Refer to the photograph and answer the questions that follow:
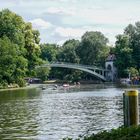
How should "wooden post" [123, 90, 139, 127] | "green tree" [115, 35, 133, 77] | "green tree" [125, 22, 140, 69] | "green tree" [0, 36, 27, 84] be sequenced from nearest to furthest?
"wooden post" [123, 90, 139, 127] < "green tree" [0, 36, 27, 84] < "green tree" [115, 35, 133, 77] < "green tree" [125, 22, 140, 69]

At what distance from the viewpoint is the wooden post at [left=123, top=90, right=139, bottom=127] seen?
50.5 feet

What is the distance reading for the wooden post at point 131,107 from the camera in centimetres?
1540

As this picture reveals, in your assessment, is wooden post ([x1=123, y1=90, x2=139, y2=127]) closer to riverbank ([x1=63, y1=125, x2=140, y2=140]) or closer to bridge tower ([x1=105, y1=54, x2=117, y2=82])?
riverbank ([x1=63, y1=125, x2=140, y2=140])

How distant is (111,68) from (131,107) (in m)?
133

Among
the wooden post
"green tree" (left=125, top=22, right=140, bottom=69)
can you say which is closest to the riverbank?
the wooden post

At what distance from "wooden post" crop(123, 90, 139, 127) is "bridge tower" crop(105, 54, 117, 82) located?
127046mm

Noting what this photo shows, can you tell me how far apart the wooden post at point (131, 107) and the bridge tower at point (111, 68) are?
12705 cm

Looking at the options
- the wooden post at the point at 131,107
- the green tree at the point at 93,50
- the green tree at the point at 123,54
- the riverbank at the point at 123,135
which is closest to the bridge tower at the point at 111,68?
the green tree at the point at 93,50

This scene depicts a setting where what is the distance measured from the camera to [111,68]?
148 meters

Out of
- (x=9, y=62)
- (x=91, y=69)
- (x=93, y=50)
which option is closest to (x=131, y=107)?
(x=9, y=62)

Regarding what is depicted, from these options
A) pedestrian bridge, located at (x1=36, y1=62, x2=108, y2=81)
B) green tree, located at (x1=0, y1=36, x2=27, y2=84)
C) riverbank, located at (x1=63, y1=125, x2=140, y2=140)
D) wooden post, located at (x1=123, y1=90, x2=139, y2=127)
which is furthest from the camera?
pedestrian bridge, located at (x1=36, y1=62, x2=108, y2=81)

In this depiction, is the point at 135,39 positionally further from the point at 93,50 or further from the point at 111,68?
the point at 93,50

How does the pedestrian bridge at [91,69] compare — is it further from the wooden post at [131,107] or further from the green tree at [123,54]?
the wooden post at [131,107]

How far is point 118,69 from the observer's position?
14000 centimetres
